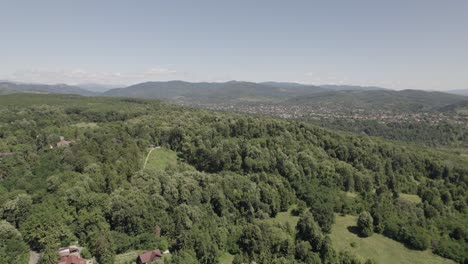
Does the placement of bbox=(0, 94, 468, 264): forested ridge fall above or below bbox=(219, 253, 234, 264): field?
above

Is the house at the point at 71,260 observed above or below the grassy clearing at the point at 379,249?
above

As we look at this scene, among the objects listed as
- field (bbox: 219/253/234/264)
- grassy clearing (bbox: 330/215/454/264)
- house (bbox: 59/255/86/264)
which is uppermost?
house (bbox: 59/255/86/264)

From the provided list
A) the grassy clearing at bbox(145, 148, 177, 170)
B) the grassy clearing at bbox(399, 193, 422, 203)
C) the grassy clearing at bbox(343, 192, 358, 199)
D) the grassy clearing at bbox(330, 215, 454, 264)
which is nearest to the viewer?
the grassy clearing at bbox(330, 215, 454, 264)

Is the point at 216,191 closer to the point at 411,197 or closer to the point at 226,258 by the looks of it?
the point at 226,258

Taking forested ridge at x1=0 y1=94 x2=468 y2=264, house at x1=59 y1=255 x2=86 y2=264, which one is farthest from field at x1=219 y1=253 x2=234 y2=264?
house at x1=59 y1=255 x2=86 y2=264

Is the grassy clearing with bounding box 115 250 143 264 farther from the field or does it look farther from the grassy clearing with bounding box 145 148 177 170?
the grassy clearing with bounding box 145 148 177 170

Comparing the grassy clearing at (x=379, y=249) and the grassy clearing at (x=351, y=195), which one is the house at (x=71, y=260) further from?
the grassy clearing at (x=351, y=195)

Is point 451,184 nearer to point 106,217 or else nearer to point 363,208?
point 363,208

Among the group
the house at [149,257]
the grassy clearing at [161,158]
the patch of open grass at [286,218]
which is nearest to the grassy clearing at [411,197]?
the patch of open grass at [286,218]
